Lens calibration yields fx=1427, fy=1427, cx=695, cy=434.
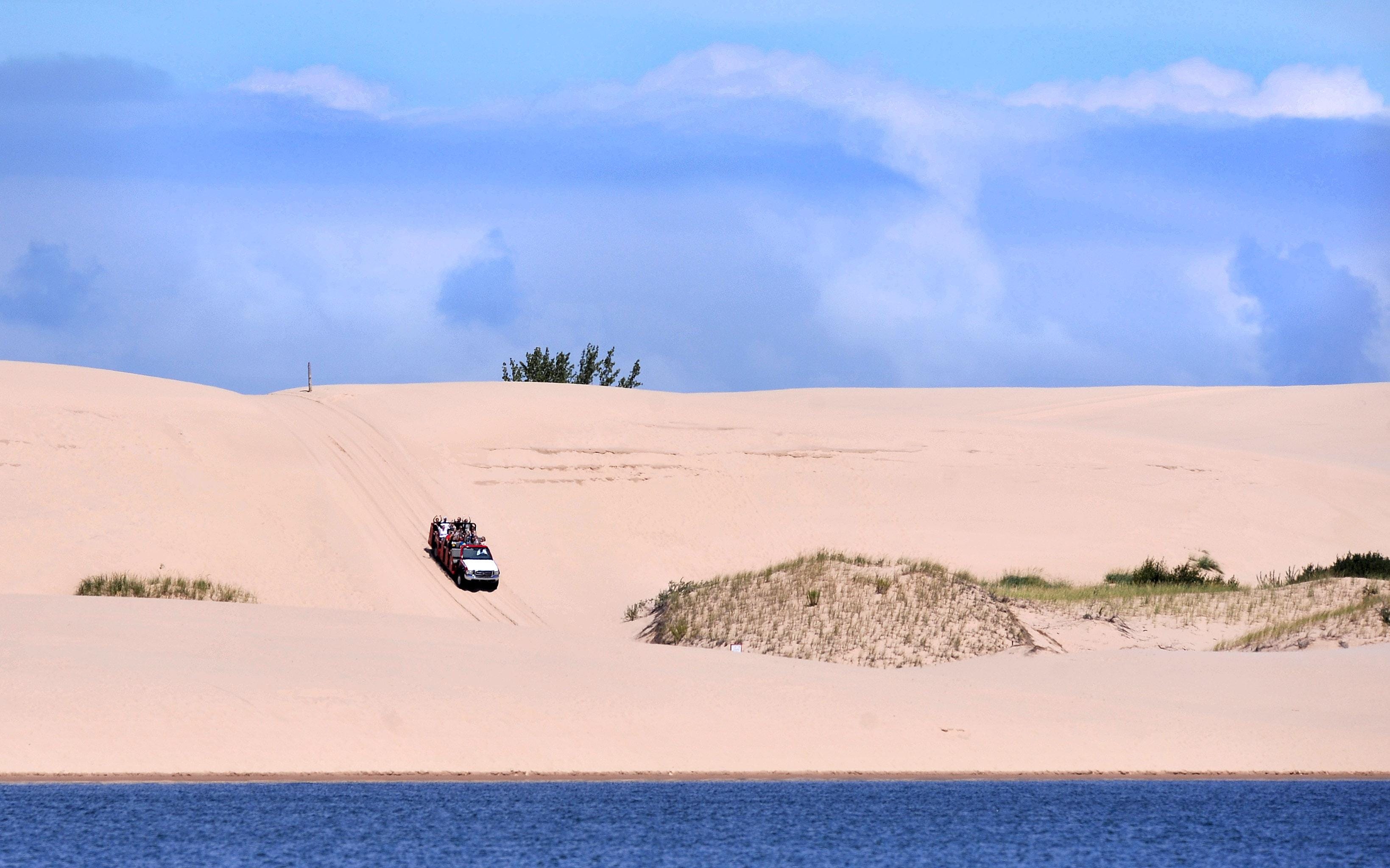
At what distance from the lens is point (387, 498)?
3812 centimetres

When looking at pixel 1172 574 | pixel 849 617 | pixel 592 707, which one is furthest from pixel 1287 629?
pixel 592 707

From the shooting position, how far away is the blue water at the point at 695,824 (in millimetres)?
14555

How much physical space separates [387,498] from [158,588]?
8.72 meters

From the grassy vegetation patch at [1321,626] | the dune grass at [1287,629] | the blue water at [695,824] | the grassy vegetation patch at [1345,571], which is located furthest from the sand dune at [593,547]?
the dune grass at [1287,629]

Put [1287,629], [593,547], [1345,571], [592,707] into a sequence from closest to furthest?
[592,707] < [1287,629] < [1345,571] < [593,547]

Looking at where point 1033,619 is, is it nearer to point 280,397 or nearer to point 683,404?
point 683,404

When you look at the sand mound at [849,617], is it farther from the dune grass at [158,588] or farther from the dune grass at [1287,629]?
the dune grass at [158,588]

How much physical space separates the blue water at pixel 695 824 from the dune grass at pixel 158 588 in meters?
13.9

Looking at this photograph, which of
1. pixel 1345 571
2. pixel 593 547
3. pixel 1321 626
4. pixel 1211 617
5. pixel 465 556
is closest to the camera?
pixel 1321 626

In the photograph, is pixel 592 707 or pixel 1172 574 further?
pixel 1172 574

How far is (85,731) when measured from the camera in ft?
57.6

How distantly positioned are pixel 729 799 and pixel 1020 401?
185 feet

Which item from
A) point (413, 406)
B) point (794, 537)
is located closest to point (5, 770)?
point (794, 537)

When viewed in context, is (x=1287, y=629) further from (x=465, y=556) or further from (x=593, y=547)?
(x=465, y=556)
